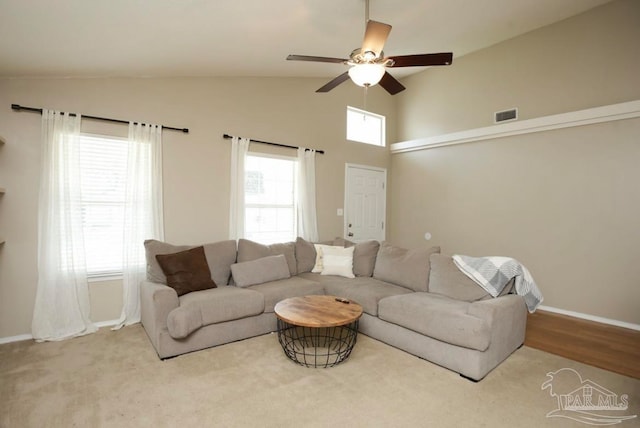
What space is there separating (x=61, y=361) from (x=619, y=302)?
5880 mm

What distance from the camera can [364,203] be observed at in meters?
5.86

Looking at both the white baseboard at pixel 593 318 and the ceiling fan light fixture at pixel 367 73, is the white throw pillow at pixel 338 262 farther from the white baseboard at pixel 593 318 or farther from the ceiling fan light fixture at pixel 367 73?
the white baseboard at pixel 593 318

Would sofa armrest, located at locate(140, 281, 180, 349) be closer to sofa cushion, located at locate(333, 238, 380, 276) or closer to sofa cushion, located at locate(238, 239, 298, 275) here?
sofa cushion, located at locate(238, 239, 298, 275)

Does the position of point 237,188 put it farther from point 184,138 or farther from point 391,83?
point 391,83

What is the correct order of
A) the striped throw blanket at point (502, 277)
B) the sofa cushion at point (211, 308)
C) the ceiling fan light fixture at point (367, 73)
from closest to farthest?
the ceiling fan light fixture at point (367, 73), the sofa cushion at point (211, 308), the striped throw blanket at point (502, 277)

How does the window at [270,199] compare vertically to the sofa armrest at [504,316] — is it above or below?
above

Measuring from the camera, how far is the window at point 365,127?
5684 mm

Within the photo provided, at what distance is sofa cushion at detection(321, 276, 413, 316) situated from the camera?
3.31 meters

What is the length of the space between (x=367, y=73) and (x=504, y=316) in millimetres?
2292

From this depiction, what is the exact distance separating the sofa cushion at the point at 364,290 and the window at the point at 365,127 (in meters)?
2.76

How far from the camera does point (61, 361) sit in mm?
2715

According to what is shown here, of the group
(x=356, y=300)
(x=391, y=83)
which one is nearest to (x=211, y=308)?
(x=356, y=300)

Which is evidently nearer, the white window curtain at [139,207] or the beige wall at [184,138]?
the beige wall at [184,138]

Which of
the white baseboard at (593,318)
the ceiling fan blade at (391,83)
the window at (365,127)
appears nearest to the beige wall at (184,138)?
the window at (365,127)
